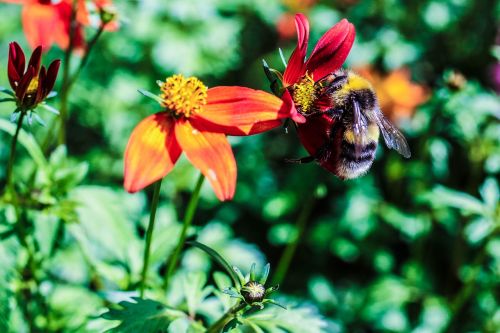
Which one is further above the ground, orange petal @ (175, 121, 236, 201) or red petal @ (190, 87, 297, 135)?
red petal @ (190, 87, 297, 135)

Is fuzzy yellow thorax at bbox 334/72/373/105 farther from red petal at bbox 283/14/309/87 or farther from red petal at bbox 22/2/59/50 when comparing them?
red petal at bbox 22/2/59/50

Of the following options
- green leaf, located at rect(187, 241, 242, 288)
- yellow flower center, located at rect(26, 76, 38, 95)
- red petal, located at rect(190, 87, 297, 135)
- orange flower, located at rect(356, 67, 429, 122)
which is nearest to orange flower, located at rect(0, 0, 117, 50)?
yellow flower center, located at rect(26, 76, 38, 95)

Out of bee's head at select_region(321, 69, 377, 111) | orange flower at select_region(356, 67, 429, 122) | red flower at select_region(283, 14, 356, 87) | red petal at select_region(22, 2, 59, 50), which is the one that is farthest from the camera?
orange flower at select_region(356, 67, 429, 122)

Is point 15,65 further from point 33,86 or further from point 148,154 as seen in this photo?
point 148,154

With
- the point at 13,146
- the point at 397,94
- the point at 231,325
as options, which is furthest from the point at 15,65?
the point at 397,94

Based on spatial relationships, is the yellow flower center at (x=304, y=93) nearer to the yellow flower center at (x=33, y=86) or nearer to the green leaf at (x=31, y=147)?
the yellow flower center at (x=33, y=86)

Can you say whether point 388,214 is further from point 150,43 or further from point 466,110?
point 150,43

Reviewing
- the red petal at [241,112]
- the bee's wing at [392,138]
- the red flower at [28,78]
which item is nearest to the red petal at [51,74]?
the red flower at [28,78]
